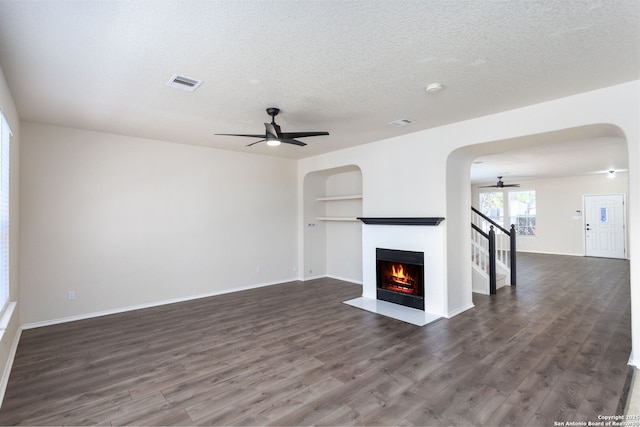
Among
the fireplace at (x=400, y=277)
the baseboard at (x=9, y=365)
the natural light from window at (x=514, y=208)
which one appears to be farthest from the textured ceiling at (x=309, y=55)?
the natural light from window at (x=514, y=208)

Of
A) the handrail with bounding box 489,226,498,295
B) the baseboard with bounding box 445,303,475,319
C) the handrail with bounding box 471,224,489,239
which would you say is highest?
the handrail with bounding box 471,224,489,239

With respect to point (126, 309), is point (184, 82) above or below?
above

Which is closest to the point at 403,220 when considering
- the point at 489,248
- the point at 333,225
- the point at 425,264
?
the point at 425,264

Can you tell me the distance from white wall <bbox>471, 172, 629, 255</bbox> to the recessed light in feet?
33.3

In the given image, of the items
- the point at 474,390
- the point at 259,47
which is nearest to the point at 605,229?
the point at 474,390

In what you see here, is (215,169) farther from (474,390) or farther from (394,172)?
(474,390)

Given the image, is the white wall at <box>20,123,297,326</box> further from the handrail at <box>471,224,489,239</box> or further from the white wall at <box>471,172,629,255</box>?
the white wall at <box>471,172,629,255</box>

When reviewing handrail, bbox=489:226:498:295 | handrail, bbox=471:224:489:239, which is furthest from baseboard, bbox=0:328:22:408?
handrail, bbox=471:224:489:239

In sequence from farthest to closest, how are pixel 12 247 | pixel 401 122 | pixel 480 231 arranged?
pixel 480 231 → pixel 401 122 → pixel 12 247

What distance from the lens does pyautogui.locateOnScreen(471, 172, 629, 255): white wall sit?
998 cm

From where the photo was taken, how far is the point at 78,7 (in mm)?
1931

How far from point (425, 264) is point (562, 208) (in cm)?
899

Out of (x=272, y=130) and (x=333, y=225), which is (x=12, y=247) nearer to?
(x=272, y=130)

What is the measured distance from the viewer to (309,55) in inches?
99.5
